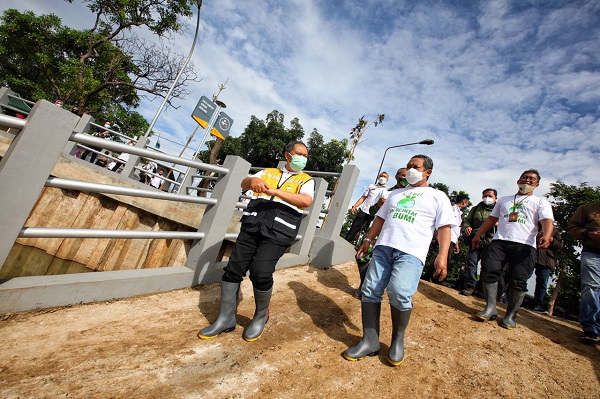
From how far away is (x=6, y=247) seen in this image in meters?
1.93

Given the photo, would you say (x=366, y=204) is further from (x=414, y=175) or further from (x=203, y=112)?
(x=203, y=112)

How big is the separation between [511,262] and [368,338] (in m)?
2.25

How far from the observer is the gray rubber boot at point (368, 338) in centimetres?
214

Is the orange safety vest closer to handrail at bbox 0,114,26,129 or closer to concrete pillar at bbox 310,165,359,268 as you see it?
handrail at bbox 0,114,26,129

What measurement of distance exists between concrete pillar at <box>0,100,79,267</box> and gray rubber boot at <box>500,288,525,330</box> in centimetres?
459

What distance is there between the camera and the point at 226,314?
89.2 inches

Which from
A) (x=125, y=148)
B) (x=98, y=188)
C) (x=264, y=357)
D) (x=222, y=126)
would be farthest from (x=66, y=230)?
(x=222, y=126)

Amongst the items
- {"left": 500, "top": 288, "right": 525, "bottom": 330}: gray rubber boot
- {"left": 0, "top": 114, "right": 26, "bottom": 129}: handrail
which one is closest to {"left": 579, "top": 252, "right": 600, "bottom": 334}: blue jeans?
{"left": 500, "top": 288, "right": 525, "bottom": 330}: gray rubber boot

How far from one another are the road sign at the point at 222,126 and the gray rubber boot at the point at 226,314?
9.48 metres

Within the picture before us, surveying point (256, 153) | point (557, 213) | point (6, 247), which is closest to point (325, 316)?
point (6, 247)

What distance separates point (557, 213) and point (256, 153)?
20535 millimetres

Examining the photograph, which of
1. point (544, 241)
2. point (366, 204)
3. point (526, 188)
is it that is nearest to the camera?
point (544, 241)

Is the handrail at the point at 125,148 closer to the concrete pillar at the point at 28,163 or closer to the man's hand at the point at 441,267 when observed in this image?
the concrete pillar at the point at 28,163

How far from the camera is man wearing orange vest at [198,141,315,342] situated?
88.0 inches
